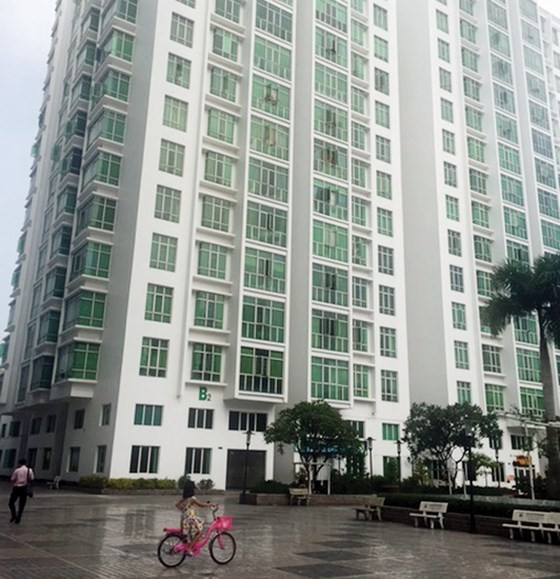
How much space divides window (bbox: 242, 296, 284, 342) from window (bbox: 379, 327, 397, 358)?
10.4 metres

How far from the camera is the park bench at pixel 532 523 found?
17312 millimetres

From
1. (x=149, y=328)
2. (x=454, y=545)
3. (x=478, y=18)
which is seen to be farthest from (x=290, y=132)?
(x=454, y=545)

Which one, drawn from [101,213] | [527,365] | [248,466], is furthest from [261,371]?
[527,365]

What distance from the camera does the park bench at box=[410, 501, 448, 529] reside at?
21.2 m

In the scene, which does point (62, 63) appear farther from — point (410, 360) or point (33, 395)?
point (410, 360)

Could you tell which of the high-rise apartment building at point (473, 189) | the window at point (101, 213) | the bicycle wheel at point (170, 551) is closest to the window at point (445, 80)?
the high-rise apartment building at point (473, 189)

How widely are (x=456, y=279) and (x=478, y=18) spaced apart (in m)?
31.3

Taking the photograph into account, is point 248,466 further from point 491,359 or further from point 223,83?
point 223,83

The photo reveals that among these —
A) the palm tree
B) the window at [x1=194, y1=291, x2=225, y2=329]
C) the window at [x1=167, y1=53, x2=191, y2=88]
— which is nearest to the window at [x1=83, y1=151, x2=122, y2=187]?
the window at [x1=167, y1=53, x2=191, y2=88]

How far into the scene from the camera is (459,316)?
54469 mm

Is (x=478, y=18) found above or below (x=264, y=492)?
above

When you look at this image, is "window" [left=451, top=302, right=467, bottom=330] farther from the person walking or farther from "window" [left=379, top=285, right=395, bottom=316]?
the person walking

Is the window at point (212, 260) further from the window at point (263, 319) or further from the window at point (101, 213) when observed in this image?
the window at point (101, 213)

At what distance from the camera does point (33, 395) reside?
1859 inches
